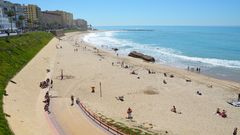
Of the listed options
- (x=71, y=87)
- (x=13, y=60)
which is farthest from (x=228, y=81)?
(x=13, y=60)

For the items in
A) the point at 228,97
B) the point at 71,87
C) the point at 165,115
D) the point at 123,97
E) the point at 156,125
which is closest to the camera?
the point at 156,125

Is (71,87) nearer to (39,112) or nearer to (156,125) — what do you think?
(39,112)

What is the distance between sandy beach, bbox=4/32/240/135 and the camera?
19.6 metres

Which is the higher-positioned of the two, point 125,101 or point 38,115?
point 38,115

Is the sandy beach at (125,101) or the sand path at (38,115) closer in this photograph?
the sand path at (38,115)

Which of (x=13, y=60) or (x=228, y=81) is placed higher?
(x=13, y=60)

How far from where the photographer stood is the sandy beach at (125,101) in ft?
64.2

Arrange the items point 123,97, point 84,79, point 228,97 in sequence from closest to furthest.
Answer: point 123,97 → point 228,97 → point 84,79

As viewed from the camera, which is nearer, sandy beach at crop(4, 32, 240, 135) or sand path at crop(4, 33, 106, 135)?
sand path at crop(4, 33, 106, 135)

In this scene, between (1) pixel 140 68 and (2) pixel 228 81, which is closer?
(2) pixel 228 81

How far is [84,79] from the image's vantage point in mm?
38625

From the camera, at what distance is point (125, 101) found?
28.1 meters

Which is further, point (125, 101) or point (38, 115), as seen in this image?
point (125, 101)

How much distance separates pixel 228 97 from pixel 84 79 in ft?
60.9
